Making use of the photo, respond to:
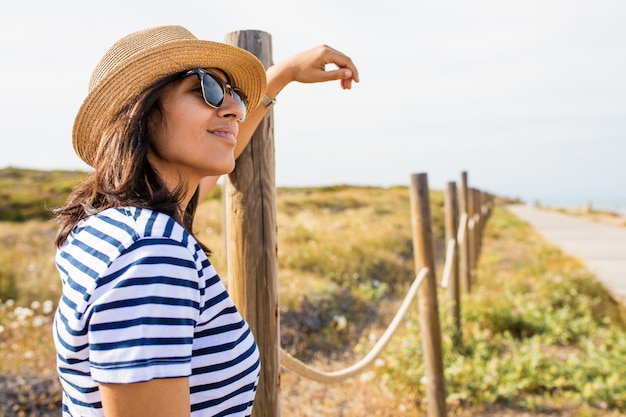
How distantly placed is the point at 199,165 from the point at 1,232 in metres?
12.3

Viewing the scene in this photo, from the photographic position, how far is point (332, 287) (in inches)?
261

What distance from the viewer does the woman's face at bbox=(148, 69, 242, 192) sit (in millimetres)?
1254

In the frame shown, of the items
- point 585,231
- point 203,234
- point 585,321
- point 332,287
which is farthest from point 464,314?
point 585,231

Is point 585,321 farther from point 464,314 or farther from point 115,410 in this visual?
point 115,410

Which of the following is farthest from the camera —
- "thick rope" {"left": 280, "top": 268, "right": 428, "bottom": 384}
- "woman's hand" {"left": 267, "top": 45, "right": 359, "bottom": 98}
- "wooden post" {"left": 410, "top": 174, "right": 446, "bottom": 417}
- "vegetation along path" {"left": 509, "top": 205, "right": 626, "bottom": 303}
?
"vegetation along path" {"left": 509, "top": 205, "right": 626, "bottom": 303}

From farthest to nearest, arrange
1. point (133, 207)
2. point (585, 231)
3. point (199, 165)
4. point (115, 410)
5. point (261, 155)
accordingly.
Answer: point (585, 231) → point (261, 155) → point (199, 165) → point (133, 207) → point (115, 410)

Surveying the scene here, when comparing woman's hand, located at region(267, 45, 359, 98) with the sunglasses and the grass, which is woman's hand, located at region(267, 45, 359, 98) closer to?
the sunglasses

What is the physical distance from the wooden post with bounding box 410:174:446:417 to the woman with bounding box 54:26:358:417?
93.9 inches

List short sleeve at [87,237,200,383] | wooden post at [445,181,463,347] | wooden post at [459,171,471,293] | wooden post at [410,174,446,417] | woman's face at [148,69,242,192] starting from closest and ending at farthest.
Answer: short sleeve at [87,237,200,383]
woman's face at [148,69,242,192]
wooden post at [410,174,446,417]
wooden post at [445,181,463,347]
wooden post at [459,171,471,293]

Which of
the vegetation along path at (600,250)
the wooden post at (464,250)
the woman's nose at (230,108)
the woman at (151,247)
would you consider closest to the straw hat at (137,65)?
the woman at (151,247)

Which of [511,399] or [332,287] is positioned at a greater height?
[332,287]

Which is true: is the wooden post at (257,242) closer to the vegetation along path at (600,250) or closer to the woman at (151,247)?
the woman at (151,247)

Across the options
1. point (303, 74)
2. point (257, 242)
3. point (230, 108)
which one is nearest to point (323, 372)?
point (257, 242)

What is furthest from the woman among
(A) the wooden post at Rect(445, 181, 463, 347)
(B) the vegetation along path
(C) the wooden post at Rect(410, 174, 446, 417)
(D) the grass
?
(B) the vegetation along path
